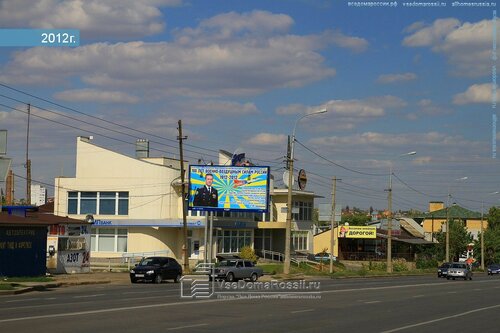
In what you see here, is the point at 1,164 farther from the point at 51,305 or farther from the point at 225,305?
the point at 225,305

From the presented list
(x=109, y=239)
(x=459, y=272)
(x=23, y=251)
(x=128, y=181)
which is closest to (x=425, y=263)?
(x=459, y=272)

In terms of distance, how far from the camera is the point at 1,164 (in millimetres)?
30094

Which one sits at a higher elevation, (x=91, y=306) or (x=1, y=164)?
(x=1, y=164)

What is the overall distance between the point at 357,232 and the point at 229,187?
125 ft

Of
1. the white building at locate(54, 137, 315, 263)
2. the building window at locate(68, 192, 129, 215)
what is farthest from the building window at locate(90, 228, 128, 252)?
the building window at locate(68, 192, 129, 215)

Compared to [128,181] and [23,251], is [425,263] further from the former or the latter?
[23,251]

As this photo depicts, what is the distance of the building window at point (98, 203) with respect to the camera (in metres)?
69.4

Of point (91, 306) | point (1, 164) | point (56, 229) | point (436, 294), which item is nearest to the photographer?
point (91, 306)

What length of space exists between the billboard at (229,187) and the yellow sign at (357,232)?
3592cm

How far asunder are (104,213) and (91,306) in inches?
1834

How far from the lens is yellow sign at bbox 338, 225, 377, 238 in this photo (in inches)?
3551

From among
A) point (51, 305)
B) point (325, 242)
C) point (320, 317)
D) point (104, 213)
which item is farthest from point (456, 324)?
point (325, 242)

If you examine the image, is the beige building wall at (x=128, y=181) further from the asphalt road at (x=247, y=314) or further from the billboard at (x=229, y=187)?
the asphalt road at (x=247, y=314)

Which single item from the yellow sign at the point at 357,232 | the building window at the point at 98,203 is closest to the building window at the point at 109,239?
the building window at the point at 98,203
